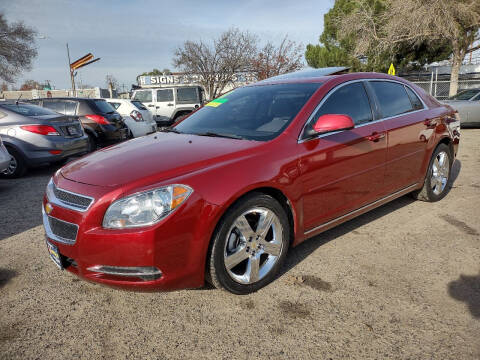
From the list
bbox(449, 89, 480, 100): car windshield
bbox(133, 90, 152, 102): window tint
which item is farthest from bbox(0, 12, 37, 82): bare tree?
bbox(449, 89, 480, 100): car windshield

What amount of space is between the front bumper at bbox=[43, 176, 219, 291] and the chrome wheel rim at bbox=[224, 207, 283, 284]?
0.87 ft

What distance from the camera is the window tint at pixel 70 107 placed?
852 centimetres

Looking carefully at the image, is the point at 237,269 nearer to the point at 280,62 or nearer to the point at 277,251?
the point at 277,251

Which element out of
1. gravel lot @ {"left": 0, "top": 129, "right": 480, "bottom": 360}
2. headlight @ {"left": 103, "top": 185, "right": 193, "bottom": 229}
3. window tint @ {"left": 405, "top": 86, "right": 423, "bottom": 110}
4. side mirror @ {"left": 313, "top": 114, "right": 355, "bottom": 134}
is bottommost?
gravel lot @ {"left": 0, "top": 129, "right": 480, "bottom": 360}

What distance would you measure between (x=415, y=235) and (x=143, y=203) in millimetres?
2748

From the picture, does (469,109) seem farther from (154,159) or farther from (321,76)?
(154,159)

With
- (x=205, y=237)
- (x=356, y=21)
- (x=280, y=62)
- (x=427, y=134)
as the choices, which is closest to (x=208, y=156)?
(x=205, y=237)

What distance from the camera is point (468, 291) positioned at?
101 inches

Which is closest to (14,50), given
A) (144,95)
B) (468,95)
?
(144,95)

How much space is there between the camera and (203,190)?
7.43ft

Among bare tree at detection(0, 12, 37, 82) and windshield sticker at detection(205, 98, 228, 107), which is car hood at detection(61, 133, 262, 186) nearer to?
windshield sticker at detection(205, 98, 228, 107)

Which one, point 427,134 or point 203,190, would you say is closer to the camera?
point 203,190

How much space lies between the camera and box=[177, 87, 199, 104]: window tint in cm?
1484

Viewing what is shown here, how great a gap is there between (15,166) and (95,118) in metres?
2.24
